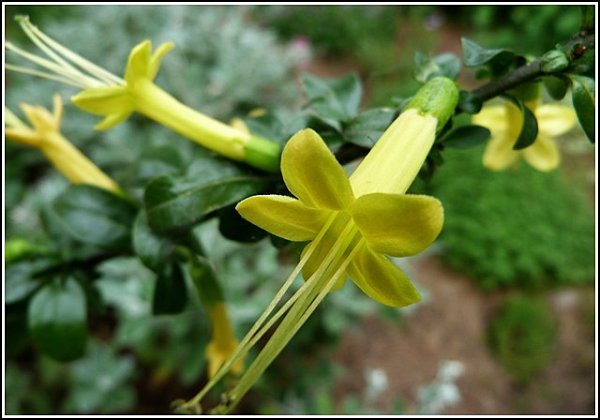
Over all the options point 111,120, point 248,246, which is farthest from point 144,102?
point 248,246

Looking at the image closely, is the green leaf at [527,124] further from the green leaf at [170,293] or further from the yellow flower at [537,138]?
the green leaf at [170,293]

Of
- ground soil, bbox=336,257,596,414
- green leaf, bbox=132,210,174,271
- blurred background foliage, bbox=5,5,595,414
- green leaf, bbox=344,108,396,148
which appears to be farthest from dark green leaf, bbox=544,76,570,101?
ground soil, bbox=336,257,596,414

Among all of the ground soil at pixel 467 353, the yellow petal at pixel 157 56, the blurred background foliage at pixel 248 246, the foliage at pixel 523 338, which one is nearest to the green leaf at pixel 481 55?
the yellow petal at pixel 157 56

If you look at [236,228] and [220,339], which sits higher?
[236,228]

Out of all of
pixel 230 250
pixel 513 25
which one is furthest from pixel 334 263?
pixel 513 25

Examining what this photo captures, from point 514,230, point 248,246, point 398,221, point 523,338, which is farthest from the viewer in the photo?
point 514,230

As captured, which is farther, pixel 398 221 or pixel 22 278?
pixel 22 278

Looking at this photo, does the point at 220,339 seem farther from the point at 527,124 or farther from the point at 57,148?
the point at 527,124
